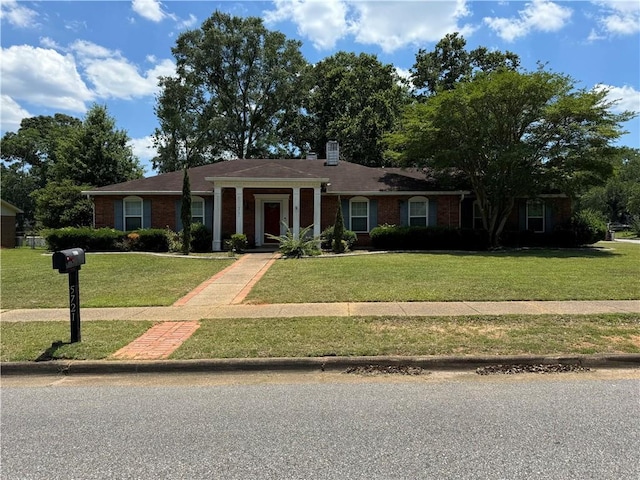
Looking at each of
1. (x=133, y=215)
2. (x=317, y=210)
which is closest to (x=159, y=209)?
(x=133, y=215)

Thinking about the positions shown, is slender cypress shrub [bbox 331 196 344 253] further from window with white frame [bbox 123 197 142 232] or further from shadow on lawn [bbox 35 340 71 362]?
shadow on lawn [bbox 35 340 71 362]

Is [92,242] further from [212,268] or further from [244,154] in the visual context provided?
[244,154]

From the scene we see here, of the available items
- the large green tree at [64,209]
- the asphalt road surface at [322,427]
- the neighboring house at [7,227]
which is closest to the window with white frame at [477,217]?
the asphalt road surface at [322,427]

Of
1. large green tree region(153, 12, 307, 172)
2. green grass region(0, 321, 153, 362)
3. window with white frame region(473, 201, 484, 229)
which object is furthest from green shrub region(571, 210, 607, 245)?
large green tree region(153, 12, 307, 172)

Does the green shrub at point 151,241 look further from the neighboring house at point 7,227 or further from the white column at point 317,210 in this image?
the neighboring house at point 7,227

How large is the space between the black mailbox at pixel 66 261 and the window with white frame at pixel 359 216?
17.3m

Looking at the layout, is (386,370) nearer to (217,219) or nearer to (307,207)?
(217,219)

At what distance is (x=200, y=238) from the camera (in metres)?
20.8

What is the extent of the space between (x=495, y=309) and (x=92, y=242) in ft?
59.5

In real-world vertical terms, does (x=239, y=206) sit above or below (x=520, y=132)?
below

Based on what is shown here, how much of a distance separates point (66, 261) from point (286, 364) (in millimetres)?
3284

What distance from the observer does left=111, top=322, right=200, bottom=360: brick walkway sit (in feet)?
19.6

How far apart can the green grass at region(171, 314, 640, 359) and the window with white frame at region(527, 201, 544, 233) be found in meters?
17.0

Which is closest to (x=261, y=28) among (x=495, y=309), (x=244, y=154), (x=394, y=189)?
(x=244, y=154)
